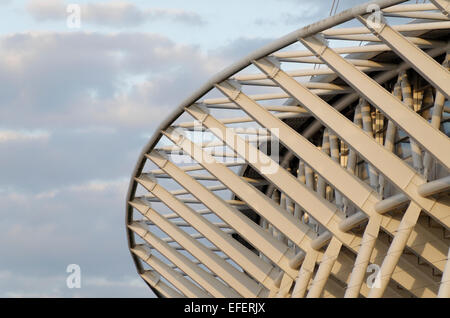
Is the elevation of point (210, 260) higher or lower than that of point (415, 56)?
higher

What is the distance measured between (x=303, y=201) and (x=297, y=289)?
8.01 feet

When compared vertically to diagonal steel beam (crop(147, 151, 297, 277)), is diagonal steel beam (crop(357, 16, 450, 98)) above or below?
below

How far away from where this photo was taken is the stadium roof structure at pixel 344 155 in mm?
18719

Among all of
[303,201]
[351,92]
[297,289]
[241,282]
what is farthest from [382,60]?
[241,282]

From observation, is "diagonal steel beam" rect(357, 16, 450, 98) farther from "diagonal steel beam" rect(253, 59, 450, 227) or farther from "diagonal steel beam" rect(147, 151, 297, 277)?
"diagonal steel beam" rect(147, 151, 297, 277)

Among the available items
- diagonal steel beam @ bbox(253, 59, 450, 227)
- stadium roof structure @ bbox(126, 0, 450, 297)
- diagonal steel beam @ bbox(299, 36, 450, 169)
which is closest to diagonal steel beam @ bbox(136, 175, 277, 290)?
stadium roof structure @ bbox(126, 0, 450, 297)

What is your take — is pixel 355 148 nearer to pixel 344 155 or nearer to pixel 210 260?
pixel 344 155

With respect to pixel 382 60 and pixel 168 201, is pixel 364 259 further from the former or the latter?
pixel 168 201

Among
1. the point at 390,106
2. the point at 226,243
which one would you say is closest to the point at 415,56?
the point at 390,106

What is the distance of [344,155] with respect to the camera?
27.5m

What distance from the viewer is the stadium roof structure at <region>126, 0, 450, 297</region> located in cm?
1872

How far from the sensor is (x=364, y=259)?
20.5 metres

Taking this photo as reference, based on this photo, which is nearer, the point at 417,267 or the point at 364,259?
the point at 364,259
